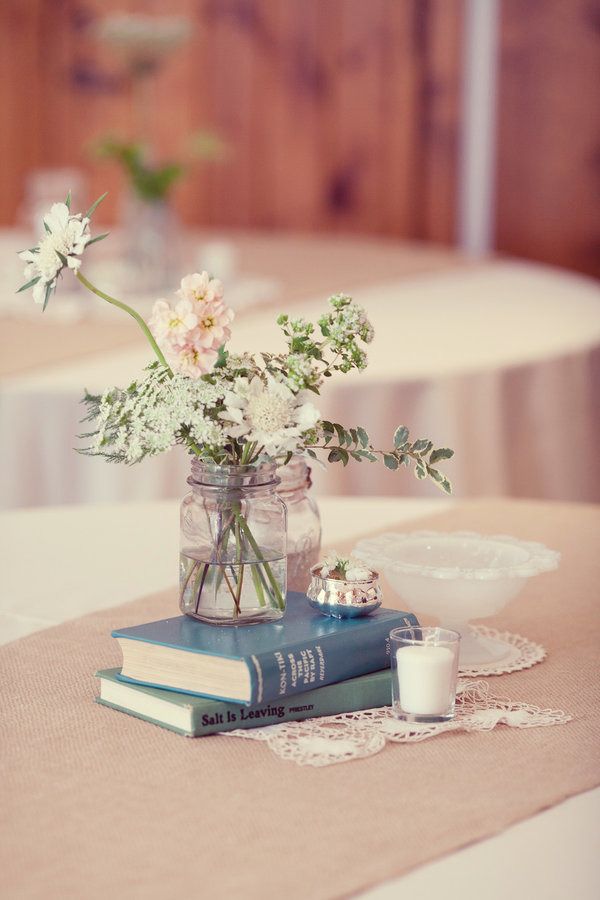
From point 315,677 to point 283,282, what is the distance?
2.27 meters

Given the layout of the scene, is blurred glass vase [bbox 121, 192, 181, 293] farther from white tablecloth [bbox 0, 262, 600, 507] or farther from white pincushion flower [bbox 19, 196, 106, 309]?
white pincushion flower [bbox 19, 196, 106, 309]

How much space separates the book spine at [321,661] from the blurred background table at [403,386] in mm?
1187

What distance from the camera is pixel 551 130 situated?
4.25 meters

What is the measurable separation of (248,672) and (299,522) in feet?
0.75

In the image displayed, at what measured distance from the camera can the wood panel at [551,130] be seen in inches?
164

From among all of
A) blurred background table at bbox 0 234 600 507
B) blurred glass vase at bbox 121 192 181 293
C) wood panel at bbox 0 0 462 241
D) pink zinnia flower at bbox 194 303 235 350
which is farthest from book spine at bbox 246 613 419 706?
wood panel at bbox 0 0 462 241

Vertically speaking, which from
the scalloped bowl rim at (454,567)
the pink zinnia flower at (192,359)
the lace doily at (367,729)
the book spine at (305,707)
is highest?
the pink zinnia flower at (192,359)

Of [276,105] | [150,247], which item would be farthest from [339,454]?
[276,105]

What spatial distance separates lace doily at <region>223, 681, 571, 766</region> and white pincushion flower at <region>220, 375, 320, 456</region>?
0.67 feet

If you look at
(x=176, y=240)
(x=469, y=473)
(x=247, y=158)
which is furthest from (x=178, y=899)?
(x=247, y=158)

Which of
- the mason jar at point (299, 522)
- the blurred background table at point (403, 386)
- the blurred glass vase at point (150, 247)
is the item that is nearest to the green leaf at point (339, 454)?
the mason jar at point (299, 522)

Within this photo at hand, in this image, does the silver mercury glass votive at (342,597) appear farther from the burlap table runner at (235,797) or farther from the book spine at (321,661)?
the burlap table runner at (235,797)

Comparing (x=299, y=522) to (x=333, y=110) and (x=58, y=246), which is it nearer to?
(x=58, y=246)

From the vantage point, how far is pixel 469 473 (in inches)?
93.0
